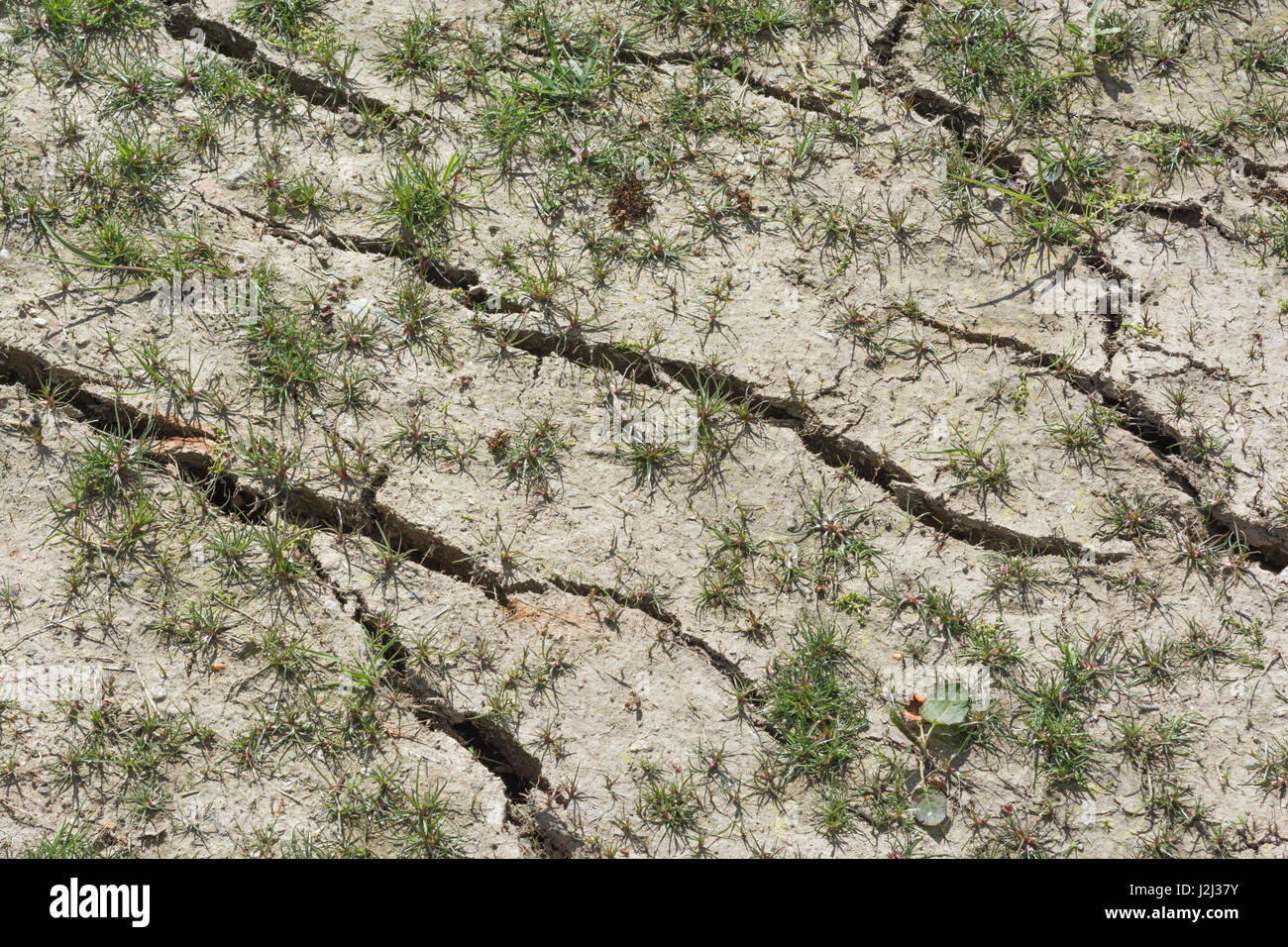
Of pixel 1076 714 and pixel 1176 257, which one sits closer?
pixel 1076 714

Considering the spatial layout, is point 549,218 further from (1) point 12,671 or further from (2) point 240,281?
(1) point 12,671

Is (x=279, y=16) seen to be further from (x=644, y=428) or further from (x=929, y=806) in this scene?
(x=929, y=806)

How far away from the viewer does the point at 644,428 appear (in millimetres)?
3047

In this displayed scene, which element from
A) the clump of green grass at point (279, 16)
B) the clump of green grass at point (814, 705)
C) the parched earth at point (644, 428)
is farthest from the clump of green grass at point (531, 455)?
the clump of green grass at point (279, 16)

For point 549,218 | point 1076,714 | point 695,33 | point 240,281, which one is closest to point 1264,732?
point 1076,714

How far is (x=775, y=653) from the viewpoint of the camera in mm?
2869

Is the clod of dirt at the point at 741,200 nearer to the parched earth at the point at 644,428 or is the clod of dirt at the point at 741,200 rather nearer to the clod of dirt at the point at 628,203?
the parched earth at the point at 644,428

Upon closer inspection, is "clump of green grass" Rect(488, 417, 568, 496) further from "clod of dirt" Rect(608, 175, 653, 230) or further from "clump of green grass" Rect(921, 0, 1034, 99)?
"clump of green grass" Rect(921, 0, 1034, 99)

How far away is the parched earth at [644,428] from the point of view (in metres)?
2.75

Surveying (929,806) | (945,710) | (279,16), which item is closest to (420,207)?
(279,16)
